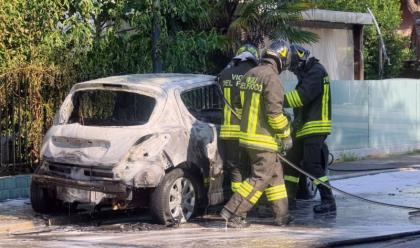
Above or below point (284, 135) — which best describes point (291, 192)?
below

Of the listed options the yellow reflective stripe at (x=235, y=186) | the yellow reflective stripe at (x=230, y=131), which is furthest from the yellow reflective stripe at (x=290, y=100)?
the yellow reflective stripe at (x=235, y=186)

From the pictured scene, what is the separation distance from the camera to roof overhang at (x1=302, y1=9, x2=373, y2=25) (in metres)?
18.2

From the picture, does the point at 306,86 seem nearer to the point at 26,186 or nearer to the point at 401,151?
the point at 26,186

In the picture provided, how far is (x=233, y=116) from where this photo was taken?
8648 millimetres

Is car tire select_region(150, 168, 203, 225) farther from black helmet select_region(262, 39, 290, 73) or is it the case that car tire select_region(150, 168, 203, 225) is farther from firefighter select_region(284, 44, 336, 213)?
black helmet select_region(262, 39, 290, 73)

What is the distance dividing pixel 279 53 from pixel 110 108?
2242mm

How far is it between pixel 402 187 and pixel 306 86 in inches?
138

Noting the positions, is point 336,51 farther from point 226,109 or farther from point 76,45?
point 226,109

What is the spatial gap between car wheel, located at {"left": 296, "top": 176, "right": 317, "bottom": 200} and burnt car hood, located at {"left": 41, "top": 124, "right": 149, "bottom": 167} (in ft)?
9.28

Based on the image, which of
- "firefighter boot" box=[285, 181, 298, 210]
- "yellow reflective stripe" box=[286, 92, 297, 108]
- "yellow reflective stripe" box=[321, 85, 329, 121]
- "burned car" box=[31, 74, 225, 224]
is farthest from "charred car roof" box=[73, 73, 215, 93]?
"firefighter boot" box=[285, 181, 298, 210]

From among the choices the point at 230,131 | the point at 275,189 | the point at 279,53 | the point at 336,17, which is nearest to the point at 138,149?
the point at 230,131

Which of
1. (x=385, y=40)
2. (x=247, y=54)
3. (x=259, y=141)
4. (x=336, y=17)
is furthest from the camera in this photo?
(x=385, y=40)

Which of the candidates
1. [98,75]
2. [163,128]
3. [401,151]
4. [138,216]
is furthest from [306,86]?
[401,151]

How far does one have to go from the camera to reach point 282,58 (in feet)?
28.4
